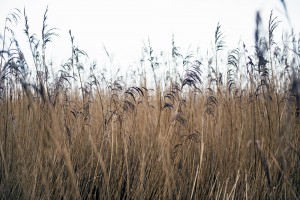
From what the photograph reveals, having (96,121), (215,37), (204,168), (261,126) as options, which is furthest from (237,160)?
(96,121)

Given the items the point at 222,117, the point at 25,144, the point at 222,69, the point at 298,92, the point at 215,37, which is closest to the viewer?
the point at 298,92

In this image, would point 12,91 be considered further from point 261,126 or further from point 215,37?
point 261,126

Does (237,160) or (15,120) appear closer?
(237,160)

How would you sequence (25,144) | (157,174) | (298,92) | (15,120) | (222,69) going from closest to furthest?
(298,92) < (157,174) < (25,144) < (15,120) < (222,69)

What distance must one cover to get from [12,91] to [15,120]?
0.42m

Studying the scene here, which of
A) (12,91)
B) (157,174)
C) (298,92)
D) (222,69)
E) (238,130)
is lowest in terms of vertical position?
(157,174)

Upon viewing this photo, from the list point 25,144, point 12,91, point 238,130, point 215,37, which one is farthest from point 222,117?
point 12,91

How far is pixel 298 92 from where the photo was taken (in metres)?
0.96

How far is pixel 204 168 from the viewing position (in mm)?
1900

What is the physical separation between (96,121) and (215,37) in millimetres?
1416

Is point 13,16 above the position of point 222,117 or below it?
above

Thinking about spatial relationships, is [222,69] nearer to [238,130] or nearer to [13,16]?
[238,130]

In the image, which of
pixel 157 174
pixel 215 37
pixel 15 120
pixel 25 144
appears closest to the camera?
pixel 157 174

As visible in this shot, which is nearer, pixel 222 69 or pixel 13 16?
pixel 13 16
